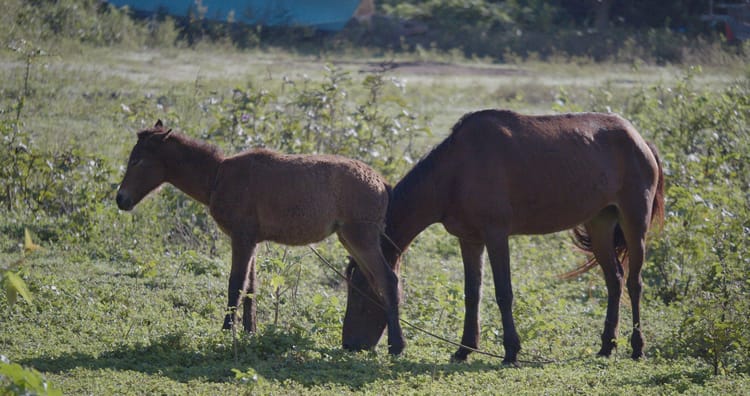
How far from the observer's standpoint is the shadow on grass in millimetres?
6566

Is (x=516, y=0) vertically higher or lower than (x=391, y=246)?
higher

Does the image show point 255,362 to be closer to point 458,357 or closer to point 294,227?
point 294,227

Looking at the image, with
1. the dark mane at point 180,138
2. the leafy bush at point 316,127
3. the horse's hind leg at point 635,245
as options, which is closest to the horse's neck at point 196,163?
the dark mane at point 180,138

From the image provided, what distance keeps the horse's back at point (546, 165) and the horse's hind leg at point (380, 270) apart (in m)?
0.79

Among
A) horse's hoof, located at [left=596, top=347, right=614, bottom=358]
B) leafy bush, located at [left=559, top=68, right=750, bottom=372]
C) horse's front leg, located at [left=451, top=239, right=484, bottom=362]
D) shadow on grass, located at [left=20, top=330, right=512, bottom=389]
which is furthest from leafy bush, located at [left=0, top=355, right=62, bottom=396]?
horse's hoof, located at [left=596, top=347, right=614, bottom=358]

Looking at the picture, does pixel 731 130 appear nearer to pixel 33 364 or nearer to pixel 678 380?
pixel 678 380

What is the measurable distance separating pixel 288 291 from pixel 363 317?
175cm

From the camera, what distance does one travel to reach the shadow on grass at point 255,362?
6566 millimetres

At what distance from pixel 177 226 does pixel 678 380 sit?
587cm

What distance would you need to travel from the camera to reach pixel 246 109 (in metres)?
11.8

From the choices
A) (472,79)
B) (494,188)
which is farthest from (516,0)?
(494,188)

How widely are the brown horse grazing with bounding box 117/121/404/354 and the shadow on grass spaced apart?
0.46 metres

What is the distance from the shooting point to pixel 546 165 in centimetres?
804

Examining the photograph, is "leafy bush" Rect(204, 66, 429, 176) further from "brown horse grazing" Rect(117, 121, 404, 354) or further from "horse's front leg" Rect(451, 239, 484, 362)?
"horse's front leg" Rect(451, 239, 484, 362)
